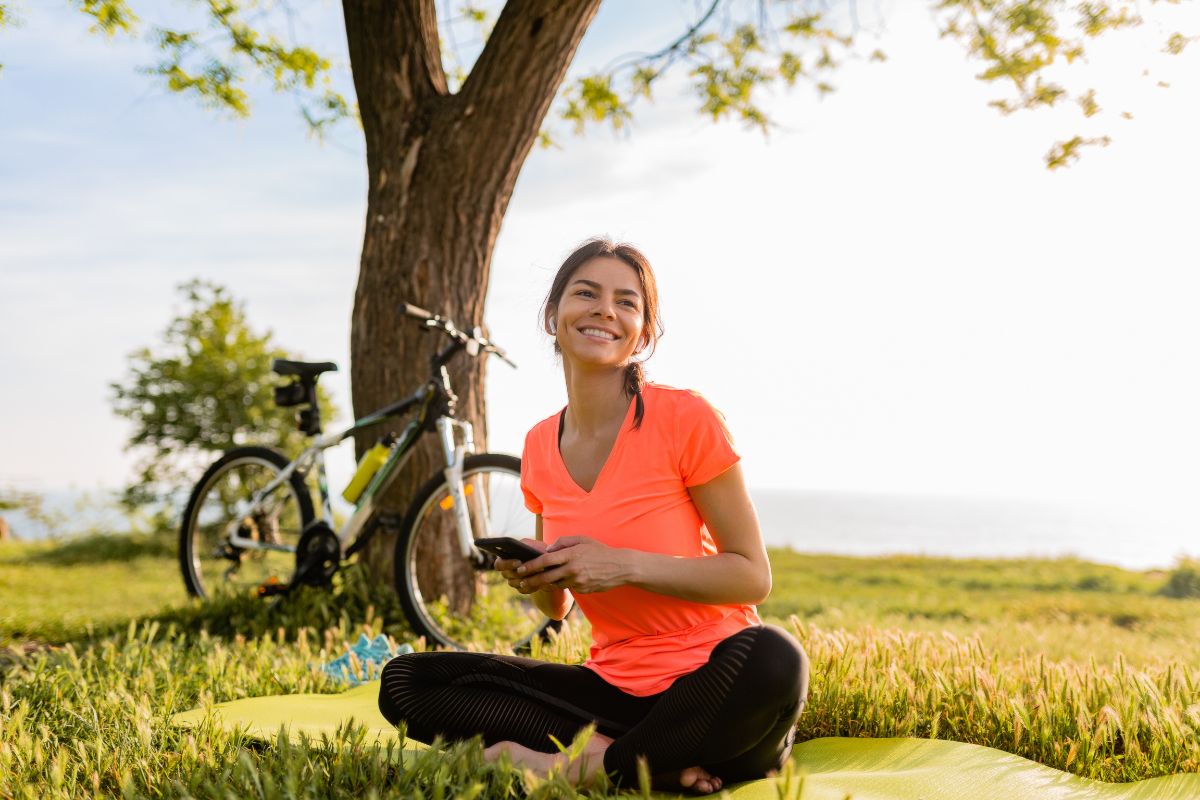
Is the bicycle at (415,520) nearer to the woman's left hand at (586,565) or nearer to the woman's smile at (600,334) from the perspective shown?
the woman's smile at (600,334)

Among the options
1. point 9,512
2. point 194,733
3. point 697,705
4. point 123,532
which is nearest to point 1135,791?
point 697,705

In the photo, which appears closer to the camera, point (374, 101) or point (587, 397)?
point (587, 397)

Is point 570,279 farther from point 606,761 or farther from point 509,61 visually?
point 509,61

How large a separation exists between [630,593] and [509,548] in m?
0.38

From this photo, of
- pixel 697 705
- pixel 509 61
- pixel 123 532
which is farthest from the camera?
pixel 123 532

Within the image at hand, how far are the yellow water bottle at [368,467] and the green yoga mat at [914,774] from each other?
2.16 meters

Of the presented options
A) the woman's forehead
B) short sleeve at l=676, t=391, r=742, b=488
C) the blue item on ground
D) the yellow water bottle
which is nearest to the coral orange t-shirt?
short sleeve at l=676, t=391, r=742, b=488

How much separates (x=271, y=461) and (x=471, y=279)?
66.8 inches

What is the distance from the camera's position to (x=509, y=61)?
5.61 metres

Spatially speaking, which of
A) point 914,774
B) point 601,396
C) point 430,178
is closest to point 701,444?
point 601,396

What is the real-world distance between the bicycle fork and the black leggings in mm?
1800

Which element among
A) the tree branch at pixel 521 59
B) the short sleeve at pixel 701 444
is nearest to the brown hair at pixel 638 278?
the short sleeve at pixel 701 444

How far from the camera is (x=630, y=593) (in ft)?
8.26

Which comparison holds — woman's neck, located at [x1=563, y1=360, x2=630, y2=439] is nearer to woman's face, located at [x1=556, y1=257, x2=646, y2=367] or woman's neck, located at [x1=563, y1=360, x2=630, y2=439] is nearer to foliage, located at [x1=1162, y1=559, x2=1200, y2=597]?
woman's face, located at [x1=556, y1=257, x2=646, y2=367]
